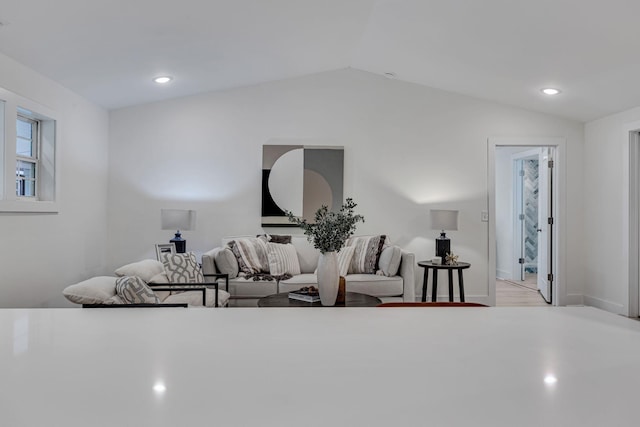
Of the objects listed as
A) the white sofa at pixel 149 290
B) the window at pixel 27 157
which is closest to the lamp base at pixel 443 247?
the white sofa at pixel 149 290

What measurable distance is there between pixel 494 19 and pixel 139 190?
415 centimetres

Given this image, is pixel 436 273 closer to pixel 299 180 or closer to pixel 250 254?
pixel 299 180

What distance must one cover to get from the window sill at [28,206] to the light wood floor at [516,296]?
502cm

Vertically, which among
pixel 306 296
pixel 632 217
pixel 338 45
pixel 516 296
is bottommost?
pixel 516 296

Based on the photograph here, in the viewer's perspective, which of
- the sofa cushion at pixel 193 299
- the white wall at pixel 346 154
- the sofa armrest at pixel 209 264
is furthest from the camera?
the white wall at pixel 346 154

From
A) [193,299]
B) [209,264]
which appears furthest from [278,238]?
[193,299]

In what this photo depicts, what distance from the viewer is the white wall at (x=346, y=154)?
18.2 ft

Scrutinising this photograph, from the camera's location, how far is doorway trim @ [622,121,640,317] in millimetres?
4902

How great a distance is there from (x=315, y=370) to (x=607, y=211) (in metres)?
5.64

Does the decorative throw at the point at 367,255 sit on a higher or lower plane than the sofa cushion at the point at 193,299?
higher

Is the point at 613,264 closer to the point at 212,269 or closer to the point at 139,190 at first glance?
the point at 212,269

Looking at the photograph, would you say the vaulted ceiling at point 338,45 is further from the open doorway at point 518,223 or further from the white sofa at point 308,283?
the open doorway at point 518,223

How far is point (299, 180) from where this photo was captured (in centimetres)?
569

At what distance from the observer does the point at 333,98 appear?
18.7ft
